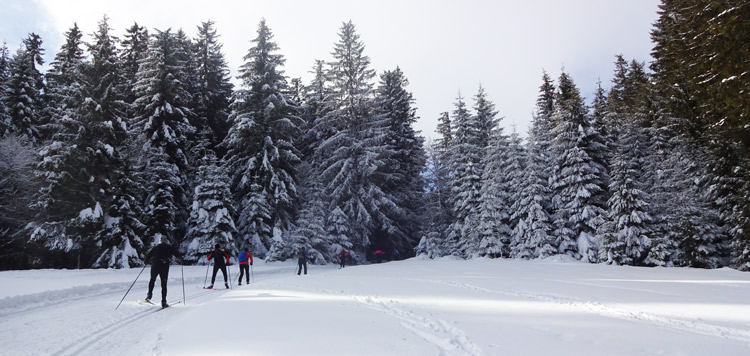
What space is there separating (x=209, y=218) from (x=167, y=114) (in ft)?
27.4

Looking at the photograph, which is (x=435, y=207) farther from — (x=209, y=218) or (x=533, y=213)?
(x=209, y=218)

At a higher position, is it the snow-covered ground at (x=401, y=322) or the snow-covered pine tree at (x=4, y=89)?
the snow-covered pine tree at (x=4, y=89)

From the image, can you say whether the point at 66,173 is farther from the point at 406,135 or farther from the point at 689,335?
the point at 406,135

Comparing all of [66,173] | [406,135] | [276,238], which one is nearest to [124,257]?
[66,173]

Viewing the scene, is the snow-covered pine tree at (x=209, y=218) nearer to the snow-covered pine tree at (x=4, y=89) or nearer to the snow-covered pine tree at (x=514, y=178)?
the snow-covered pine tree at (x=4, y=89)

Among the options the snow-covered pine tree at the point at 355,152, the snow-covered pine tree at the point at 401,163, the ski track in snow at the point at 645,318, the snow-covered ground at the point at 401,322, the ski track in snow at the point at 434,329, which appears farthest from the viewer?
the snow-covered pine tree at the point at 401,163

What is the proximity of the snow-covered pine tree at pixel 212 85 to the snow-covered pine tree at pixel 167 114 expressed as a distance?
624 cm

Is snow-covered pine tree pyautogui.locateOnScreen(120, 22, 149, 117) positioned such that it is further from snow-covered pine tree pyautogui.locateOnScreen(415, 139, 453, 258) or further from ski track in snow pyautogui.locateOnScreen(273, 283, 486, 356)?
ski track in snow pyautogui.locateOnScreen(273, 283, 486, 356)

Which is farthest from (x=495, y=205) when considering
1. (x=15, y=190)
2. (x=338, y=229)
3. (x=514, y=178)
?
(x=15, y=190)

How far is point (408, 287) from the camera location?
41.2 ft

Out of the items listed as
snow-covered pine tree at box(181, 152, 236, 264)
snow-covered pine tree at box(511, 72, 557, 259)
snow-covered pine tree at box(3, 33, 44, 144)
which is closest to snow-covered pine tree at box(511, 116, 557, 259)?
snow-covered pine tree at box(511, 72, 557, 259)

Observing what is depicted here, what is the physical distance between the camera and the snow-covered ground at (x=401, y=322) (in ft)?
17.7

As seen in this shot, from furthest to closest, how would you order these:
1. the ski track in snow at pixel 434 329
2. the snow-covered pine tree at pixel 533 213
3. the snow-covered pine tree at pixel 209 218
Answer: the snow-covered pine tree at pixel 533 213, the snow-covered pine tree at pixel 209 218, the ski track in snow at pixel 434 329

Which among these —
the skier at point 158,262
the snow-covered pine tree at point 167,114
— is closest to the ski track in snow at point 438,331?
the skier at point 158,262
